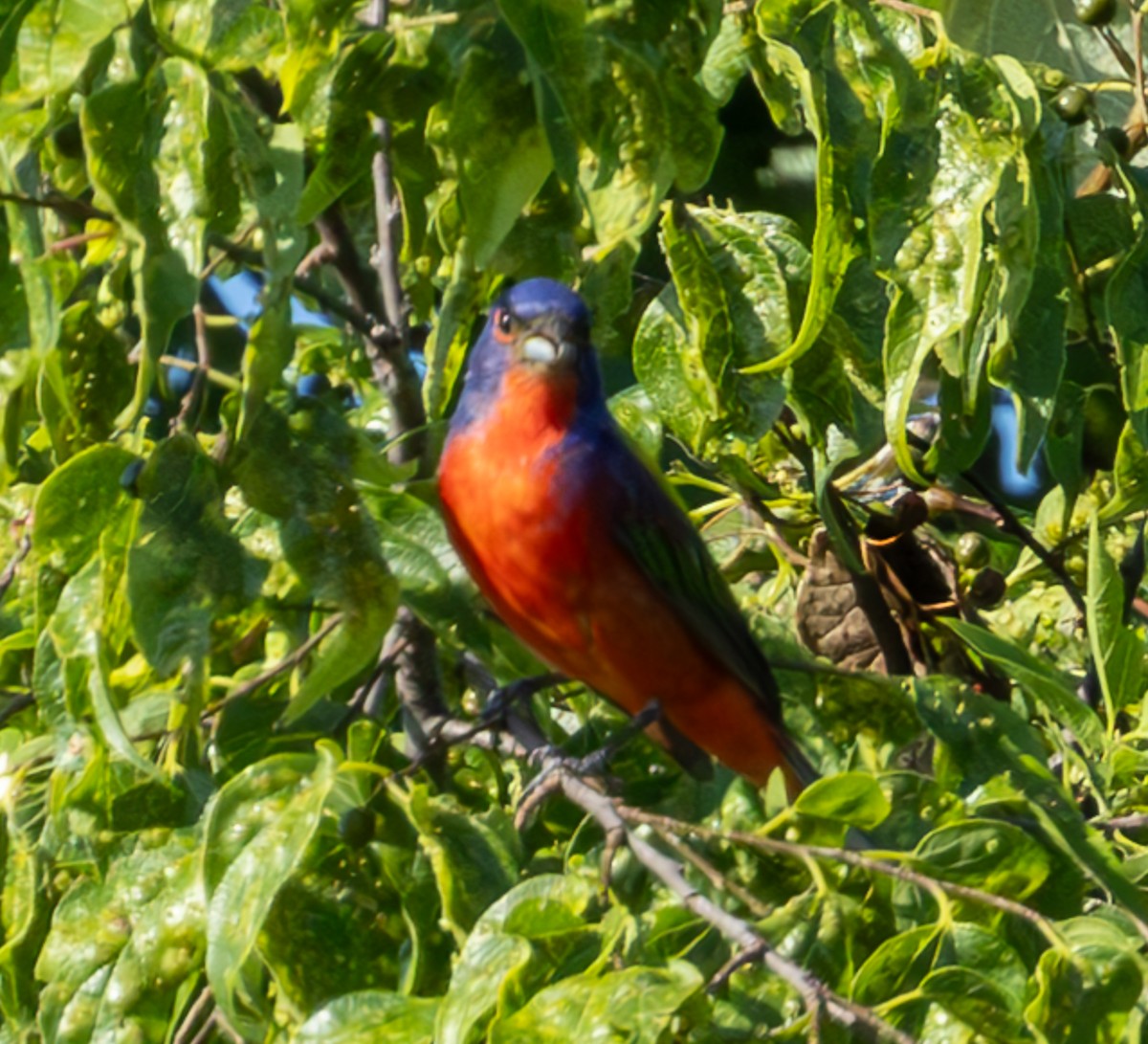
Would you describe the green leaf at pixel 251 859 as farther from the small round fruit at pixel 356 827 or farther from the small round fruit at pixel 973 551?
the small round fruit at pixel 973 551

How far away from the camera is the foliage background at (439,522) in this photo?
189 cm

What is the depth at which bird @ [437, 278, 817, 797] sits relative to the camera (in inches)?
136

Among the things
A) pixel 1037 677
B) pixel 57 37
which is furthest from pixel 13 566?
pixel 1037 677

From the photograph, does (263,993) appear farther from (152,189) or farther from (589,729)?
(152,189)

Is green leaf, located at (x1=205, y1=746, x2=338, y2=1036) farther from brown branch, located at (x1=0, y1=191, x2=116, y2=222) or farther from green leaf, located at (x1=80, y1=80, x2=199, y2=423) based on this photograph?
brown branch, located at (x1=0, y1=191, x2=116, y2=222)

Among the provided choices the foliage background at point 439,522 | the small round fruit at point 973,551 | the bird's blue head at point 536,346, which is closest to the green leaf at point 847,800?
the foliage background at point 439,522

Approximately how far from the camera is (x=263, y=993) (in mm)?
2285

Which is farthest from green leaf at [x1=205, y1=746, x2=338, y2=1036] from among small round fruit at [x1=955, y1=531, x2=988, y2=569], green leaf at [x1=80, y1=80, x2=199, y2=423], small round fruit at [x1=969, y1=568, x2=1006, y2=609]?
small round fruit at [x1=955, y1=531, x2=988, y2=569]

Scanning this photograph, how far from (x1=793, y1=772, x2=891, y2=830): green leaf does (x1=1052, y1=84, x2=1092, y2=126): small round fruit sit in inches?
54.4

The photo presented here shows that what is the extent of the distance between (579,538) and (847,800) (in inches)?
62.7

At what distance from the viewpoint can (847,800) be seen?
6.61ft

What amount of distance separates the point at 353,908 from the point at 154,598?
486 millimetres

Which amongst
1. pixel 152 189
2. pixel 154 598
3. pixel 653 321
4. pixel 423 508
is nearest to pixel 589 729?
pixel 423 508

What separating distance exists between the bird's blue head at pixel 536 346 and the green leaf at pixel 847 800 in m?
1.67
